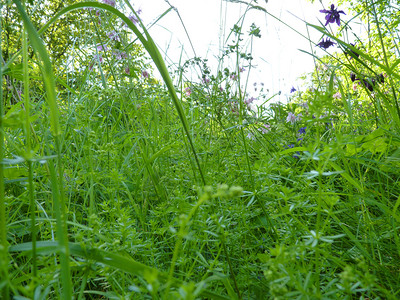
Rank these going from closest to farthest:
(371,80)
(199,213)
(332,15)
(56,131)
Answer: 1. (56,131)
2. (199,213)
3. (371,80)
4. (332,15)

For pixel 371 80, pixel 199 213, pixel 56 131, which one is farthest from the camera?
pixel 371 80

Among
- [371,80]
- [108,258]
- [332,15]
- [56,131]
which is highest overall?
[332,15]

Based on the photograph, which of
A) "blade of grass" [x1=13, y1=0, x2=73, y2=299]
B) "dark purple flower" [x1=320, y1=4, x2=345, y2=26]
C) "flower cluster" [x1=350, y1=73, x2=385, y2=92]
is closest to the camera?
"blade of grass" [x1=13, y1=0, x2=73, y2=299]

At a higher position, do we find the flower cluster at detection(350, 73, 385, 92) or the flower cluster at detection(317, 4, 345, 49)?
the flower cluster at detection(317, 4, 345, 49)

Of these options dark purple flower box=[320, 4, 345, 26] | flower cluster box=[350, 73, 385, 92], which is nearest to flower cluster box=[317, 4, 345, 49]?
dark purple flower box=[320, 4, 345, 26]

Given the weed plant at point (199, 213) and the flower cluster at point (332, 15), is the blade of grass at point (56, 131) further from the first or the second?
the flower cluster at point (332, 15)

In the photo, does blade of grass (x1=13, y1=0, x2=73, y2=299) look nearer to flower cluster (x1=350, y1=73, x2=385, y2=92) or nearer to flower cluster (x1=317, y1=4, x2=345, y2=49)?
flower cluster (x1=350, y1=73, x2=385, y2=92)

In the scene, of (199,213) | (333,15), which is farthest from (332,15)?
(199,213)

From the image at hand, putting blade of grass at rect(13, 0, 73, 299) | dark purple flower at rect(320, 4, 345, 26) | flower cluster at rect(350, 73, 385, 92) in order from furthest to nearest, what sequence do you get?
dark purple flower at rect(320, 4, 345, 26) < flower cluster at rect(350, 73, 385, 92) < blade of grass at rect(13, 0, 73, 299)

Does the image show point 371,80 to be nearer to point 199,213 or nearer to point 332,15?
point 332,15

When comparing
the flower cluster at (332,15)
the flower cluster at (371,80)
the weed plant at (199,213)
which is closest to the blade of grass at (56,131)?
the weed plant at (199,213)

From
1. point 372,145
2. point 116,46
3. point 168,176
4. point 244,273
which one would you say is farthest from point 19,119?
point 116,46

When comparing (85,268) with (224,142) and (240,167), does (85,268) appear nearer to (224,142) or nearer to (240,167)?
(240,167)

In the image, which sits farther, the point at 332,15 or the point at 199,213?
the point at 332,15
